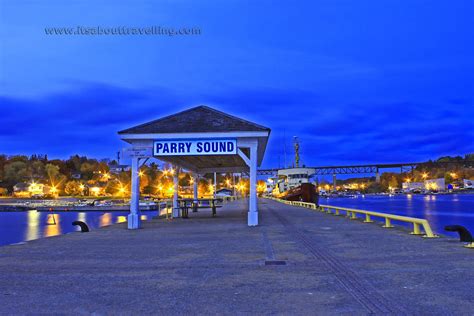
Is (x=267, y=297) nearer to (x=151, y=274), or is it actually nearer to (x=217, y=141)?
(x=151, y=274)

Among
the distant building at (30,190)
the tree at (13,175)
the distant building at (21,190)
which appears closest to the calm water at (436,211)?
the distant building at (30,190)

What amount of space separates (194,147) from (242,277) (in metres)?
12.2

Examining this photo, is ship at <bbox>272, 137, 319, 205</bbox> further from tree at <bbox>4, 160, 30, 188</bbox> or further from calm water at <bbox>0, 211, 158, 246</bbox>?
tree at <bbox>4, 160, 30, 188</bbox>

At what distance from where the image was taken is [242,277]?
8.07 metres

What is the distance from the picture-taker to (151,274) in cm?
849

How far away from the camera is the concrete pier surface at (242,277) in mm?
6070

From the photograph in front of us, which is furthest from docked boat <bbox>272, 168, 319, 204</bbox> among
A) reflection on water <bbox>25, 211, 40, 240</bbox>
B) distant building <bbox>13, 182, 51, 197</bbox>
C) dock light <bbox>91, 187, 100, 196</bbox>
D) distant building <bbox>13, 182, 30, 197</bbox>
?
distant building <bbox>13, 182, 30, 197</bbox>

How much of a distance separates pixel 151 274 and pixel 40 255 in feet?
14.6

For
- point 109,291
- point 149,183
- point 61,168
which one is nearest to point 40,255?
point 109,291

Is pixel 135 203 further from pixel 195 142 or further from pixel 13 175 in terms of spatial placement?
pixel 13 175

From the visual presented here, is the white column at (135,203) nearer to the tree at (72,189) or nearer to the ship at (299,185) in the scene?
the ship at (299,185)

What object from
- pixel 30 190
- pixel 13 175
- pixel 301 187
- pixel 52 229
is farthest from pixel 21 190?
pixel 301 187

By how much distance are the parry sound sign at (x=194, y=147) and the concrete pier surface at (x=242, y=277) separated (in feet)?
21.8

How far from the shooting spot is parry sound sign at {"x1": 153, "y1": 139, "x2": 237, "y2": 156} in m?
19.7
